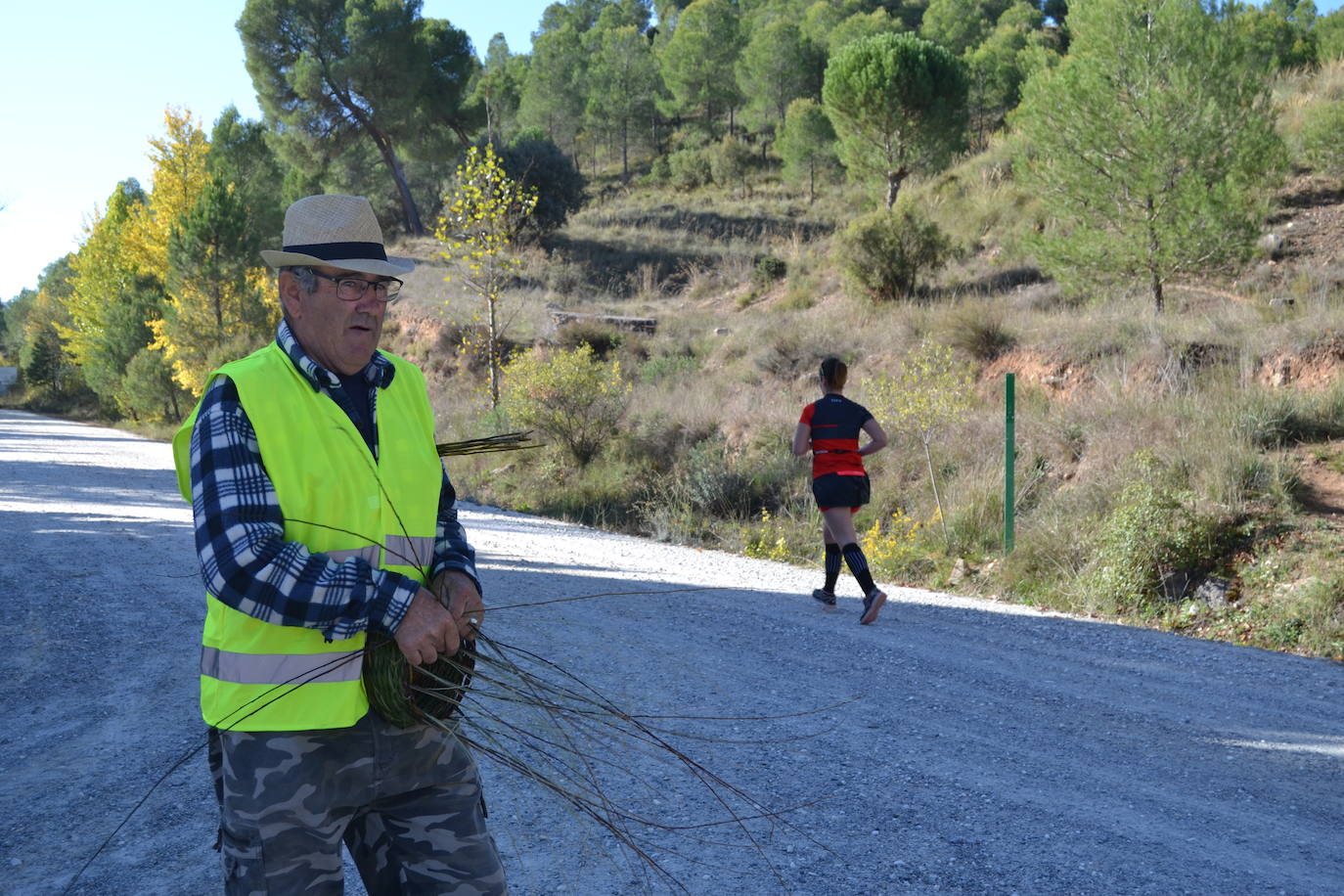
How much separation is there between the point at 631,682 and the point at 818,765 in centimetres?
150

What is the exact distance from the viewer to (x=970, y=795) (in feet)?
13.9

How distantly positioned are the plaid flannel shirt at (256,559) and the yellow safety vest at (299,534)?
0.04 metres

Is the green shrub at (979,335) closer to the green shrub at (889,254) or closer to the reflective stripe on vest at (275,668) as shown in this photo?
the green shrub at (889,254)

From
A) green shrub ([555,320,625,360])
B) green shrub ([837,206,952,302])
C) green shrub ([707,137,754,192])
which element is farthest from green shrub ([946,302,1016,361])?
green shrub ([707,137,754,192])

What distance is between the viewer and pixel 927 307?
1903 centimetres

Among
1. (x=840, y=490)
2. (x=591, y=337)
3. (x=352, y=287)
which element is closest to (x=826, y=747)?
(x=840, y=490)

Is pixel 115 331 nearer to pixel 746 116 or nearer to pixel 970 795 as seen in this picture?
pixel 746 116

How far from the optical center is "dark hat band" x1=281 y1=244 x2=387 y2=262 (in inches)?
88.4

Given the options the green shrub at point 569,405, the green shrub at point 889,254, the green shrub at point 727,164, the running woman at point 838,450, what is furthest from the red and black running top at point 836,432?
the green shrub at point 727,164

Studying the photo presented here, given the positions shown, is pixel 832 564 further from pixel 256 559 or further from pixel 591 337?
pixel 591 337

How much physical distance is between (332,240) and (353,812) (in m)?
1.27

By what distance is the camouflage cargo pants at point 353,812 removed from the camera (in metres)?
1.96

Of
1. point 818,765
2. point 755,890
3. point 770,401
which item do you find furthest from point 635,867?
point 770,401

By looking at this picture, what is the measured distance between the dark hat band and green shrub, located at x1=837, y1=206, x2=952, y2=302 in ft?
64.2
